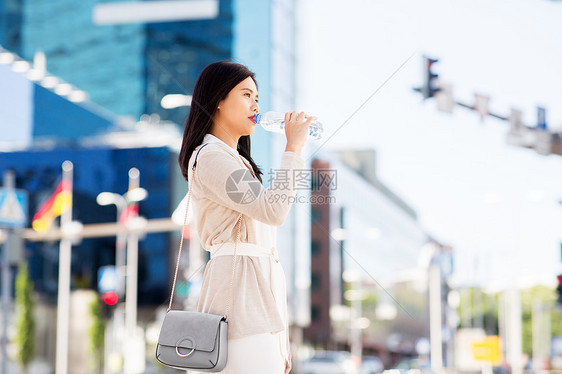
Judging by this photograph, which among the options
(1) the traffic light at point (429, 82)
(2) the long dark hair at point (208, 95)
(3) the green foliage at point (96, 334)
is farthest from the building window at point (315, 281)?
(2) the long dark hair at point (208, 95)

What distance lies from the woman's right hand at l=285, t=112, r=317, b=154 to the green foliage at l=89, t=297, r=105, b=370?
29.6 meters

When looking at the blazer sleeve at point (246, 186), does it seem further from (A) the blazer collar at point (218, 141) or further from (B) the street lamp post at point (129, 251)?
(B) the street lamp post at point (129, 251)

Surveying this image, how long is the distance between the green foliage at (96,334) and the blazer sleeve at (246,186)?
29.5 metres

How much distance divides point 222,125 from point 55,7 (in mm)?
39716

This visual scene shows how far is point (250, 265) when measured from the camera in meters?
2.12

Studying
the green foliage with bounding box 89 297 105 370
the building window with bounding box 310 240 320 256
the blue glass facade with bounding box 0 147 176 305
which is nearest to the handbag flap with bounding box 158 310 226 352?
the green foliage with bounding box 89 297 105 370

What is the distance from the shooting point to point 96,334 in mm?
30359

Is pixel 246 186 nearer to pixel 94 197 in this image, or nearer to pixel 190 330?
pixel 190 330

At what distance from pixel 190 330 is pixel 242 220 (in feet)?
1.07

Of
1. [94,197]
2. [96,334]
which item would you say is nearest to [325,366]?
[96,334]

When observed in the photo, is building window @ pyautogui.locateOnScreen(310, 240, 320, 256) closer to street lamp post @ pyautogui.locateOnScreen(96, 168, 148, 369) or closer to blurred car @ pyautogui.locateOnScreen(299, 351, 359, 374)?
street lamp post @ pyautogui.locateOnScreen(96, 168, 148, 369)

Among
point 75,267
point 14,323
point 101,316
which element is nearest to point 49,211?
point 14,323

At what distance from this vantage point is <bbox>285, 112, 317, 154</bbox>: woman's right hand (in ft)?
6.99

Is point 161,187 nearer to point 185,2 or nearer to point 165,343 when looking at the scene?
point 185,2
